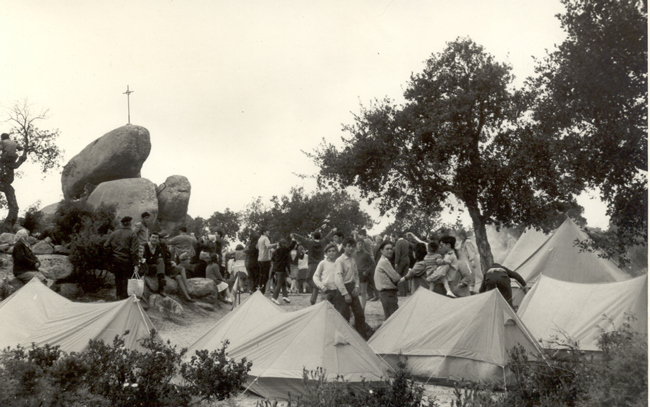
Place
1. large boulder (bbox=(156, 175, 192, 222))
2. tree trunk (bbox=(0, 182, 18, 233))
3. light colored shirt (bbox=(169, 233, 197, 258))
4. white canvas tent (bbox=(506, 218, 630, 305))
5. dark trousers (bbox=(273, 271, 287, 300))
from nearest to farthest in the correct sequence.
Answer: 1. dark trousers (bbox=(273, 271, 287, 300))
2. light colored shirt (bbox=(169, 233, 197, 258))
3. white canvas tent (bbox=(506, 218, 630, 305))
4. tree trunk (bbox=(0, 182, 18, 233))
5. large boulder (bbox=(156, 175, 192, 222))

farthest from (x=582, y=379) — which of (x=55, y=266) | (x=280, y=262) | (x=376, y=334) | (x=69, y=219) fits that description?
(x=69, y=219)

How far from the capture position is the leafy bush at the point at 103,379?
641 cm

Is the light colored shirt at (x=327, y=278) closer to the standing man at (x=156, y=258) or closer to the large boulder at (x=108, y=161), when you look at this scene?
the standing man at (x=156, y=258)

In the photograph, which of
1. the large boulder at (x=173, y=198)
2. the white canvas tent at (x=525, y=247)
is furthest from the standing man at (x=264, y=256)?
the large boulder at (x=173, y=198)

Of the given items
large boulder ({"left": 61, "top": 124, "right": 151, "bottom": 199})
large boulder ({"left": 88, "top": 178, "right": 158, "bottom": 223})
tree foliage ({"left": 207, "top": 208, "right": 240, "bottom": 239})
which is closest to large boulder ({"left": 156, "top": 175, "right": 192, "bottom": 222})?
large boulder ({"left": 88, "top": 178, "right": 158, "bottom": 223})

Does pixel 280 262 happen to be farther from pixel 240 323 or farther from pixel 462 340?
pixel 462 340

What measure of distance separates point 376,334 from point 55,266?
8372 mm

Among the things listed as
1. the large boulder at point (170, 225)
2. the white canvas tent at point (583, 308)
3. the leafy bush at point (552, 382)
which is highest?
the large boulder at point (170, 225)

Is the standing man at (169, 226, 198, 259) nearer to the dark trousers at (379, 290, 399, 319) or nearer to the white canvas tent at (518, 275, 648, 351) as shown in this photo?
the dark trousers at (379, 290, 399, 319)

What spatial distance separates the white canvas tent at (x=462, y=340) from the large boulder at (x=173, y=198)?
22617 millimetres

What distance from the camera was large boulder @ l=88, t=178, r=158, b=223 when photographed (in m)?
27.9

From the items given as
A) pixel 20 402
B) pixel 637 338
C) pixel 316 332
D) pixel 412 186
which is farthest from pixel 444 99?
pixel 20 402

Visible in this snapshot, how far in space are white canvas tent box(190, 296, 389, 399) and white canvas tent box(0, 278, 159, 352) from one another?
1.62 metres

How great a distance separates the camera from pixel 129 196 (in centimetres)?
2856
